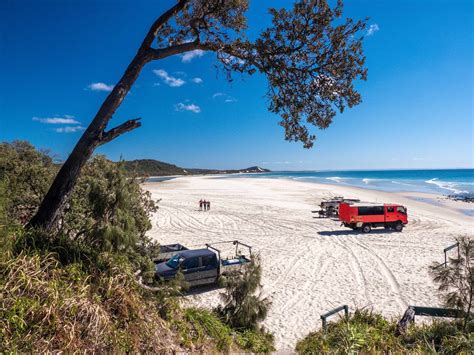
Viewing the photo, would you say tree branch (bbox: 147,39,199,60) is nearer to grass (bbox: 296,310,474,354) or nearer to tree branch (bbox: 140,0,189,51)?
tree branch (bbox: 140,0,189,51)

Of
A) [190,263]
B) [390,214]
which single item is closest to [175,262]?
[190,263]

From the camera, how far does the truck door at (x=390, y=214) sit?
2084 centimetres

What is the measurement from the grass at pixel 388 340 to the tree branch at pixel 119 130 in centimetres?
484

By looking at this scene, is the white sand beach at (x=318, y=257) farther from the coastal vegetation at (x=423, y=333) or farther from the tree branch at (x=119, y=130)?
the tree branch at (x=119, y=130)

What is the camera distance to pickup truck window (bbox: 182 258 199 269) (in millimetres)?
10633

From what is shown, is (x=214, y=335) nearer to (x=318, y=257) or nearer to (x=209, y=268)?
(x=209, y=268)

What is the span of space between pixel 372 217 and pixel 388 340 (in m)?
16.5

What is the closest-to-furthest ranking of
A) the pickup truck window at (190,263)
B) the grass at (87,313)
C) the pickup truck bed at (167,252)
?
the grass at (87,313), the pickup truck window at (190,263), the pickup truck bed at (167,252)

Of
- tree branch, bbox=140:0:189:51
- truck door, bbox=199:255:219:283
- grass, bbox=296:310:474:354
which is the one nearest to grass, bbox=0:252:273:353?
grass, bbox=296:310:474:354

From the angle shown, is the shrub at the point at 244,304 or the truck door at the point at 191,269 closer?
the shrub at the point at 244,304

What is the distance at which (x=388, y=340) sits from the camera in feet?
18.8

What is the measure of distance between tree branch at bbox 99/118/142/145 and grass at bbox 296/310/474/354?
4839mm

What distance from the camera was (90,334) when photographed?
11.5 feet

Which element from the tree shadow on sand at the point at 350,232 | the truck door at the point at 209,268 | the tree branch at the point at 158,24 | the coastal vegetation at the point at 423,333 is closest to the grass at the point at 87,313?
the coastal vegetation at the point at 423,333
